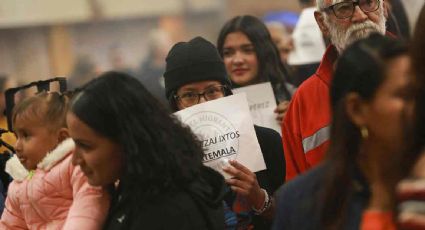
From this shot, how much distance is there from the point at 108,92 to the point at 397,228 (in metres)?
1.28

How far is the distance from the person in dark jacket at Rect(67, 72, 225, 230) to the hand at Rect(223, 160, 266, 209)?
1.68 ft

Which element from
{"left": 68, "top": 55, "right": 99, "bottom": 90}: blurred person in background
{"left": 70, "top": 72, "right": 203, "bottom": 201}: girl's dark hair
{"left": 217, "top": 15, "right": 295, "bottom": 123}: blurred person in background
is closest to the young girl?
{"left": 70, "top": 72, "right": 203, "bottom": 201}: girl's dark hair

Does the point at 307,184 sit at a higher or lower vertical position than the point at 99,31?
higher

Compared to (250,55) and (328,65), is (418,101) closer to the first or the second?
(328,65)

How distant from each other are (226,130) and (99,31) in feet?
39.4

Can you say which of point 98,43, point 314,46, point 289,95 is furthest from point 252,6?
point 289,95

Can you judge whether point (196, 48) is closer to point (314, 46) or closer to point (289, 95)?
point (289, 95)

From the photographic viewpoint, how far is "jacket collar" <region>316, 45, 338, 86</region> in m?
4.87

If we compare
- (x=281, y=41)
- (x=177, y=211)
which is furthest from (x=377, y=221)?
(x=281, y=41)

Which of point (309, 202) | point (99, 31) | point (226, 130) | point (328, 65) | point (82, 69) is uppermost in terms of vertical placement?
point (328, 65)

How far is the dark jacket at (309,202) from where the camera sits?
133 inches

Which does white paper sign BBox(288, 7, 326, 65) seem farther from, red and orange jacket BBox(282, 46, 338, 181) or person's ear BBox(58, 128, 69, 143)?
person's ear BBox(58, 128, 69, 143)

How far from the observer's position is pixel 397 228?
311 centimetres

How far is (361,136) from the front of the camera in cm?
339
